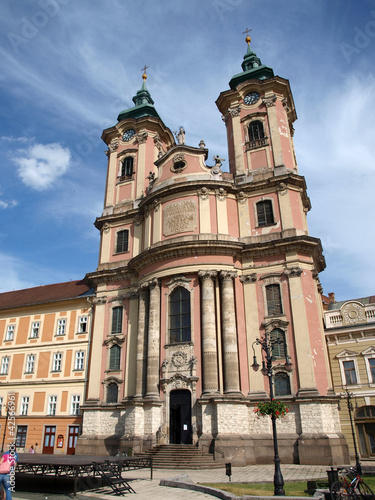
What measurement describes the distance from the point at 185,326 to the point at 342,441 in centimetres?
1052

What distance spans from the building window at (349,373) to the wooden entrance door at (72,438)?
1802 cm

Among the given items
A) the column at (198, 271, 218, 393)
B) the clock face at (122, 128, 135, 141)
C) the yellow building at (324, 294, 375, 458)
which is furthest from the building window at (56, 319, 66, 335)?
the yellow building at (324, 294, 375, 458)

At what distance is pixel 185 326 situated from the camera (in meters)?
26.5

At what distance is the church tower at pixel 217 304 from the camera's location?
76.6ft

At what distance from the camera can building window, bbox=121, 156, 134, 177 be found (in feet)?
118

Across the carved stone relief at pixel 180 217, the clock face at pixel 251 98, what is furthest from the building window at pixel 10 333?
the clock face at pixel 251 98

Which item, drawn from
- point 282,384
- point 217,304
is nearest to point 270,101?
point 217,304

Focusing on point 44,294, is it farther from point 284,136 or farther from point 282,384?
point 284,136

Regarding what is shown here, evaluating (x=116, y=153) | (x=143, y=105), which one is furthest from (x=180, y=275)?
(x=143, y=105)

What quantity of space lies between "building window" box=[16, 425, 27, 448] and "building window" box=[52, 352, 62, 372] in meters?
4.45

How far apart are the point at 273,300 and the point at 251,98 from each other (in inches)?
652

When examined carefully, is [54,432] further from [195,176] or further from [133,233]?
[195,176]

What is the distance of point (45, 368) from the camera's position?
32344 mm

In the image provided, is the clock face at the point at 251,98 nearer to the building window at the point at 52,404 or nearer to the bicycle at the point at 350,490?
the building window at the point at 52,404
